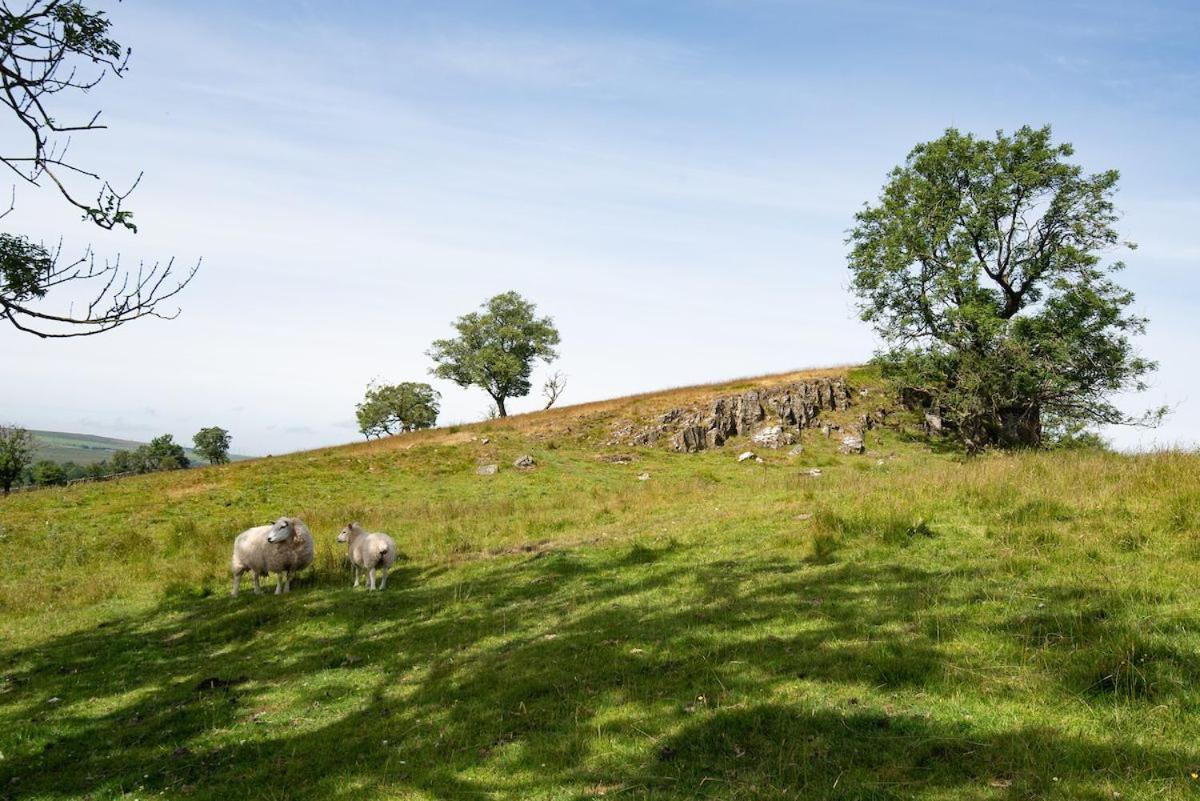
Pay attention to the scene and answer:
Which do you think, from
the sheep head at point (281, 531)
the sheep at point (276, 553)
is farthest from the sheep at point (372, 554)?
the sheep head at point (281, 531)

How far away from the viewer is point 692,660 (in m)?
8.11

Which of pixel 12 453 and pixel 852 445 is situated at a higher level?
pixel 12 453

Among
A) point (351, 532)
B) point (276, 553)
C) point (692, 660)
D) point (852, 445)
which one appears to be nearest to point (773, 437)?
point (852, 445)

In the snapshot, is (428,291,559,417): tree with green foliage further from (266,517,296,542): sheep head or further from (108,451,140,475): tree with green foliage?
(108,451,140,475): tree with green foliage

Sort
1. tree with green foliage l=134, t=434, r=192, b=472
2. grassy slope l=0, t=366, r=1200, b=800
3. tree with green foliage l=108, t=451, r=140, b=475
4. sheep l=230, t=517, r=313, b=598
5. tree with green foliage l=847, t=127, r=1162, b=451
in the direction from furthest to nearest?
tree with green foliage l=108, t=451, r=140, b=475 < tree with green foliage l=134, t=434, r=192, b=472 < tree with green foliage l=847, t=127, r=1162, b=451 < sheep l=230, t=517, r=313, b=598 < grassy slope l=0, t=366, r=1200, b=800

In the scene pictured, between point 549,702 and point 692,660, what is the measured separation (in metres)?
1.86

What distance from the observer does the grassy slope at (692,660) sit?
225 inches

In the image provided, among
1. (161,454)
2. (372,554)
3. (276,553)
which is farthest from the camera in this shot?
(161,454)

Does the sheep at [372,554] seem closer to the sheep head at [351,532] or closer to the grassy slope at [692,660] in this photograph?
the sheep head at [351,532]

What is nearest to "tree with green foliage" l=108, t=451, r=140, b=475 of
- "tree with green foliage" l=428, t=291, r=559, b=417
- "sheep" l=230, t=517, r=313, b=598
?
"tree with green foliage" l=428, t=291, r=559, b=417

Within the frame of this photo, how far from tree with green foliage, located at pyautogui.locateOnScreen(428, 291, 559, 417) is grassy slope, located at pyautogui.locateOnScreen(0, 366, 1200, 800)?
5327 cm

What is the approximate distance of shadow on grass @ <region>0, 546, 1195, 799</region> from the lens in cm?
558

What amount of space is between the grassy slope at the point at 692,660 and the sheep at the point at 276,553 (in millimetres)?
656

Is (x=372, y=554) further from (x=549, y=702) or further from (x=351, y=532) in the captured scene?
(x=549, y=702)
